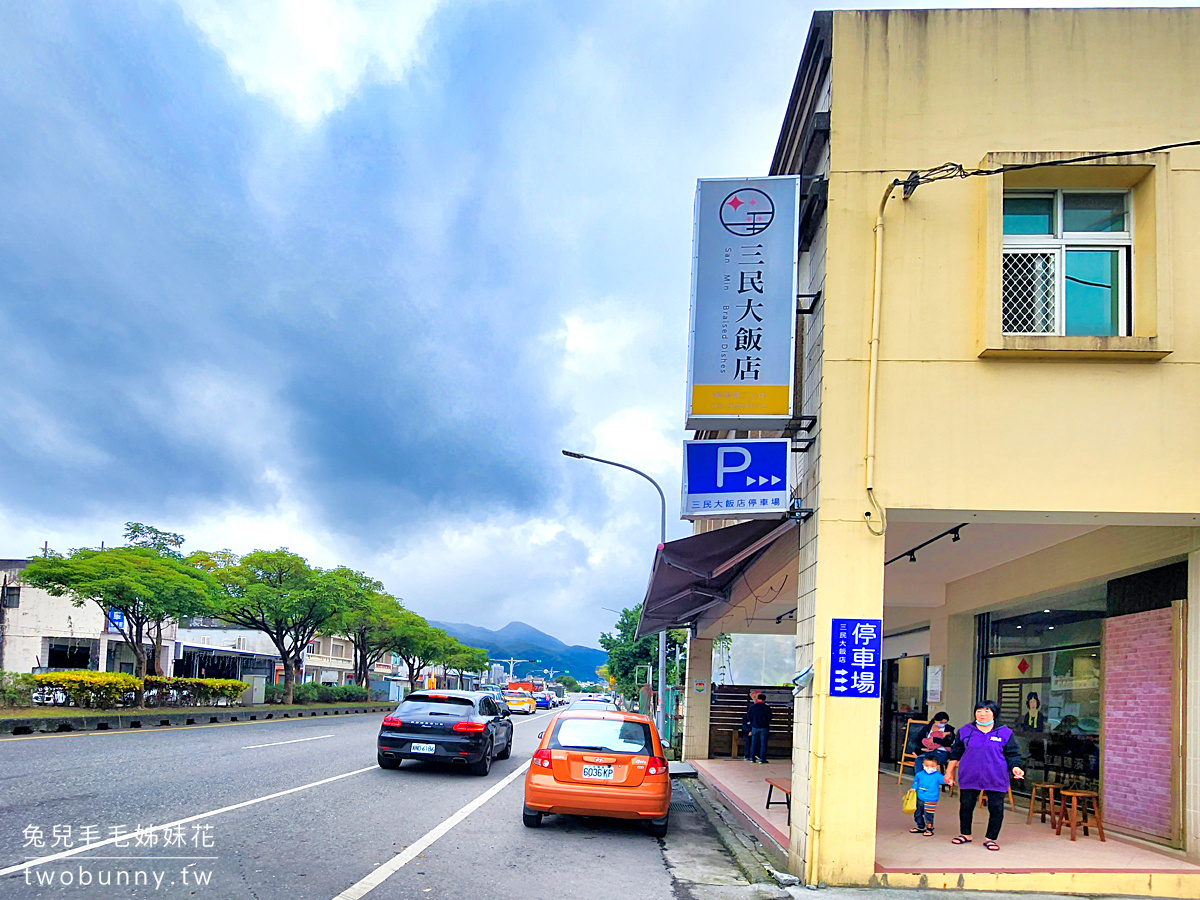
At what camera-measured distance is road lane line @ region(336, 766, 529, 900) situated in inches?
A: 280

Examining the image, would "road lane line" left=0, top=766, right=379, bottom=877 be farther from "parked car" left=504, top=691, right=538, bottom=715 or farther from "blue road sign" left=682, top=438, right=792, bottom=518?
"parked car" left=504, top=691, right=538, bottom=715

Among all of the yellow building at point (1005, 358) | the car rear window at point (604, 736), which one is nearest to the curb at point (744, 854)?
the yellow building at point (1005, 358)

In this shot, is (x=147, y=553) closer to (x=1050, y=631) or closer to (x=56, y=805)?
(x=56, y=805)

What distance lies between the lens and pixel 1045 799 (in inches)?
493

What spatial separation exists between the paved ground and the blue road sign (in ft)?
11.2

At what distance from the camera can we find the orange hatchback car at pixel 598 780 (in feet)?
34.6

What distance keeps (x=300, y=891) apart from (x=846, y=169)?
7766 mm

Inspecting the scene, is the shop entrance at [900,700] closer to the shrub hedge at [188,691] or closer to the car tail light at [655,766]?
the car tail light at [655,766]

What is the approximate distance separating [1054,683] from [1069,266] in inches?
241

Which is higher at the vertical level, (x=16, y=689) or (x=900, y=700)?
(x=900, y=700)

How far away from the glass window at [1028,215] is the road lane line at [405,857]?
320 inches

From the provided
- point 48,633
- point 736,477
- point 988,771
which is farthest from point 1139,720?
point 48,633

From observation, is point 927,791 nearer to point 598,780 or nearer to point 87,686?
point 598,780

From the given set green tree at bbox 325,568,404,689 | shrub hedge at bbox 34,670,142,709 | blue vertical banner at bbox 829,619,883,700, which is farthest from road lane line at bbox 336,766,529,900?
green tree at bbox 325,568,404,689
